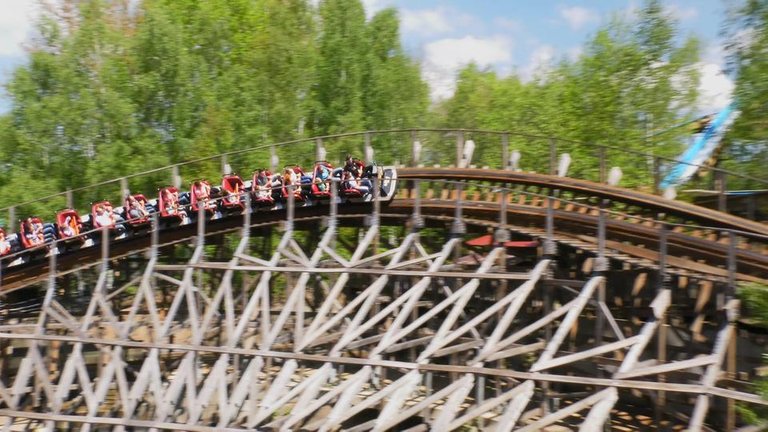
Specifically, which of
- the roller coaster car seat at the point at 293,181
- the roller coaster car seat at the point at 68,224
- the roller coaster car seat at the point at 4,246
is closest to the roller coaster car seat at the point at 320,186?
the roller coaster car seat at the point at 293,181

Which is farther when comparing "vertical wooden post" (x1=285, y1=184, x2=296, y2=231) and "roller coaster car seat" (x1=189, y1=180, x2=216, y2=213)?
"roller coaster car seat" (x1=189, y1=180, x2=216, y2=213)

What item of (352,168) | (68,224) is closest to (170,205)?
(68,224)

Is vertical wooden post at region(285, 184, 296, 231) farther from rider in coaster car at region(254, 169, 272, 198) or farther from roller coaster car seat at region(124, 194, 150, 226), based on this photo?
roller coaster car seat at region(124, 194, 150, 226)

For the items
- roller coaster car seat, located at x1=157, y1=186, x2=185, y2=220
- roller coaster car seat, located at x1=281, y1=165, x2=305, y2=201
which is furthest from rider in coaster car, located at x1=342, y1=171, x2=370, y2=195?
roller coaster car seat, located at x1=157, y1=186, x2=185, y2=220

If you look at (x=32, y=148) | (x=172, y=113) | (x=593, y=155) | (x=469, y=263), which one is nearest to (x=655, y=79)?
(x=593, y=155)

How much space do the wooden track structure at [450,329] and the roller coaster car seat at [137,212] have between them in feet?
1.60

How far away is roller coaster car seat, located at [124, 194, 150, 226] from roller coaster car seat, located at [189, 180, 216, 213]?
88 centimetres

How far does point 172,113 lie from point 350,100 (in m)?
7.58

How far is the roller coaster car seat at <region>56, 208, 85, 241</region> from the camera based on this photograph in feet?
45.1

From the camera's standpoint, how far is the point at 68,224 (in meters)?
14.0

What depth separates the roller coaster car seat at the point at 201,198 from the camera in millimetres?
13430

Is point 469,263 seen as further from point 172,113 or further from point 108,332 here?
point 172,113

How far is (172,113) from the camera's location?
2042 centimetres

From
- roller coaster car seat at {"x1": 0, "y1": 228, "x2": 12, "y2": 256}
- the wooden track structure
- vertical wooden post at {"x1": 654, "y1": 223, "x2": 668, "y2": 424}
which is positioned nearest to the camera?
the wooden track structure
